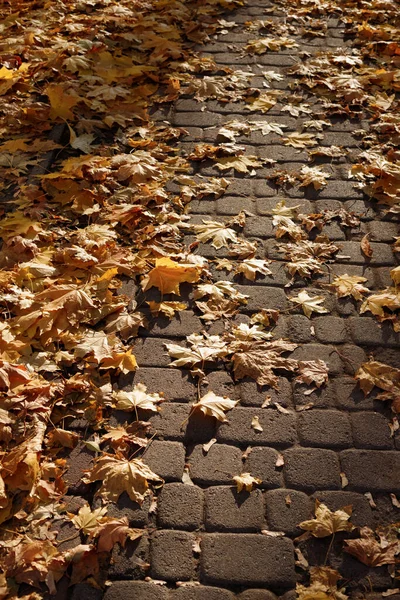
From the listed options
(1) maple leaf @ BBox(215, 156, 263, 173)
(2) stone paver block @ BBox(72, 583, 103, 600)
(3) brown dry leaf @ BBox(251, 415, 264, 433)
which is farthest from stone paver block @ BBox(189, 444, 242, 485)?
(1) maple leaf @ BBox(215, 156, 263, 173)

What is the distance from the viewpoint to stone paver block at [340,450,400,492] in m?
2.43

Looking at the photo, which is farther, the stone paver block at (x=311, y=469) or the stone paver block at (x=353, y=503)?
the stone paver block at (x=311, y=469)

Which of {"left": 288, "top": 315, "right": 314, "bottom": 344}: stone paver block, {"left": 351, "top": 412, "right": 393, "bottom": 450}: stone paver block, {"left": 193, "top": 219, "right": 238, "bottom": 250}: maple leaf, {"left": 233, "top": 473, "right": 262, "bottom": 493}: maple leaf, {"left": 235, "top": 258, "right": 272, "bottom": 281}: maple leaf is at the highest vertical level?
{"left": 193, "top": 219, "right": 238, "bottom": 250}: maple leaf

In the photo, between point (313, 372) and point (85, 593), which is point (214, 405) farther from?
point (85, 593)

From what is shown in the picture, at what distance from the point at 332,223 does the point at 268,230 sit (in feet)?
1.32

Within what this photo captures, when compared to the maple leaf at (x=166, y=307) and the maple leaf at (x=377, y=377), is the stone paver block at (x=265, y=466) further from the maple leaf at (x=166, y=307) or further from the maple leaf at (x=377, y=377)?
the maple leaf at (x=166, y=307)

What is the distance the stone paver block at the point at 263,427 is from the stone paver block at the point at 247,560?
0.43m

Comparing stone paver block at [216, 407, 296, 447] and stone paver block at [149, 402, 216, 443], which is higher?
stone paver block at [216, 407, 296, 447]

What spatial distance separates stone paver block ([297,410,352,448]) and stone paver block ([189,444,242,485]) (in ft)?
1.00

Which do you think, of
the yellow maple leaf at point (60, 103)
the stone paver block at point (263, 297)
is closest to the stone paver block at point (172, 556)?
the stone paver block at point (263, 297)

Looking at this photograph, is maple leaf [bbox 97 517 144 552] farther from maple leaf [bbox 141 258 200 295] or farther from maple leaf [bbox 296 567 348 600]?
maple leaf [bbox 141 258 200 295]

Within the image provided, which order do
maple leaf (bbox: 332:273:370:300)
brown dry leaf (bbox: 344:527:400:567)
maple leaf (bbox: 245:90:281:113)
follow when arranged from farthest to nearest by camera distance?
maple leaf (bbox: 245:90:281:113), maple leaf (bbox: 332:273:370:300), brown dry leaf (bbox: 344:527:400:567)

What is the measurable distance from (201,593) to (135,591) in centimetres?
23

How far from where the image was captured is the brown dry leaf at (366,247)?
3493mm
